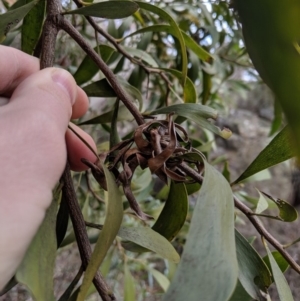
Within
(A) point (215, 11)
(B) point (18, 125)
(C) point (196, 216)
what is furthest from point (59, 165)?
(A) point (215, 11)

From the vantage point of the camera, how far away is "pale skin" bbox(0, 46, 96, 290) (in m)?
0.28

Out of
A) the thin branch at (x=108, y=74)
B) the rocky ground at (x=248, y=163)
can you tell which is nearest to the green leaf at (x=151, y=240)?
the thin branch at (x=108, y=74)

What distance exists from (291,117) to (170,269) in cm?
64

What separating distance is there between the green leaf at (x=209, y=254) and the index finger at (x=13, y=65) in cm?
30

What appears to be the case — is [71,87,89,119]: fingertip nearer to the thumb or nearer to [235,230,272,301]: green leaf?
the thumb

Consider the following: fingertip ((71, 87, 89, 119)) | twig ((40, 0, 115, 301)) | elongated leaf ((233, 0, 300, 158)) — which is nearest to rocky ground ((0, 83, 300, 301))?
fingertip ((71, 87, 89, 119))

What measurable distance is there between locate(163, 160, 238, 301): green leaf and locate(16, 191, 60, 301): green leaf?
0.36 ft

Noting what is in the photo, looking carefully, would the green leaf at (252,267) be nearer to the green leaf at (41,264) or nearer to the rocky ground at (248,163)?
the green leaf at (41,264)

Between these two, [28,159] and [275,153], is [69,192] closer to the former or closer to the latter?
[28,159]

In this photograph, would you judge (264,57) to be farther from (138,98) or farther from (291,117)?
(138,98)

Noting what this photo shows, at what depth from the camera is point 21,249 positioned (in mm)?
280

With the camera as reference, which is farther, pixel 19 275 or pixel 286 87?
pixel 19 275

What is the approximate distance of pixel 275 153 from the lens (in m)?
0.39

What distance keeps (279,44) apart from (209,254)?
12cm
